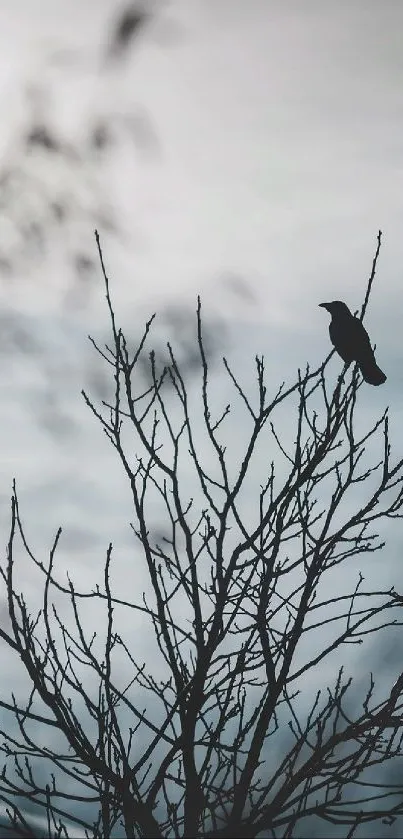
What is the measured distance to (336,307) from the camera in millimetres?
8672

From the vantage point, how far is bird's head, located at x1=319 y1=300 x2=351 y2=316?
28.0ft

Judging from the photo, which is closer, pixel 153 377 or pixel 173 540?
pixel 173 540

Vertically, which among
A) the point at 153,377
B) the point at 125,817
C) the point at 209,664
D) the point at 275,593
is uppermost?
the point at 153,377

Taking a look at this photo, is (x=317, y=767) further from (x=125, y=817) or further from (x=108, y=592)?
(x=108, y=592)

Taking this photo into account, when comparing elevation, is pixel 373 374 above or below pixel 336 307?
below

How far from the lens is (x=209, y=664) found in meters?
3.63

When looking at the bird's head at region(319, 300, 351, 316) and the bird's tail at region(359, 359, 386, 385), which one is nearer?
the bird's tail at region(359, 359, 386, 385)

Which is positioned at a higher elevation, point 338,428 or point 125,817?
point 338,428

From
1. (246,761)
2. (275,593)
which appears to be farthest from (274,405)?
(246,761)

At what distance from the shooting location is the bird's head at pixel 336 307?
8.55 meters

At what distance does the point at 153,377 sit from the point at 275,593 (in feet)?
4.53

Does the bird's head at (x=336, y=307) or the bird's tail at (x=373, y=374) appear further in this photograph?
the bird's head at (x=336, y=307)

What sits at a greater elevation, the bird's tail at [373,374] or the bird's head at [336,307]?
the bird's head at [336,307]

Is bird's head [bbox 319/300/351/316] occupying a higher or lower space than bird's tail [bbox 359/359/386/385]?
higher
